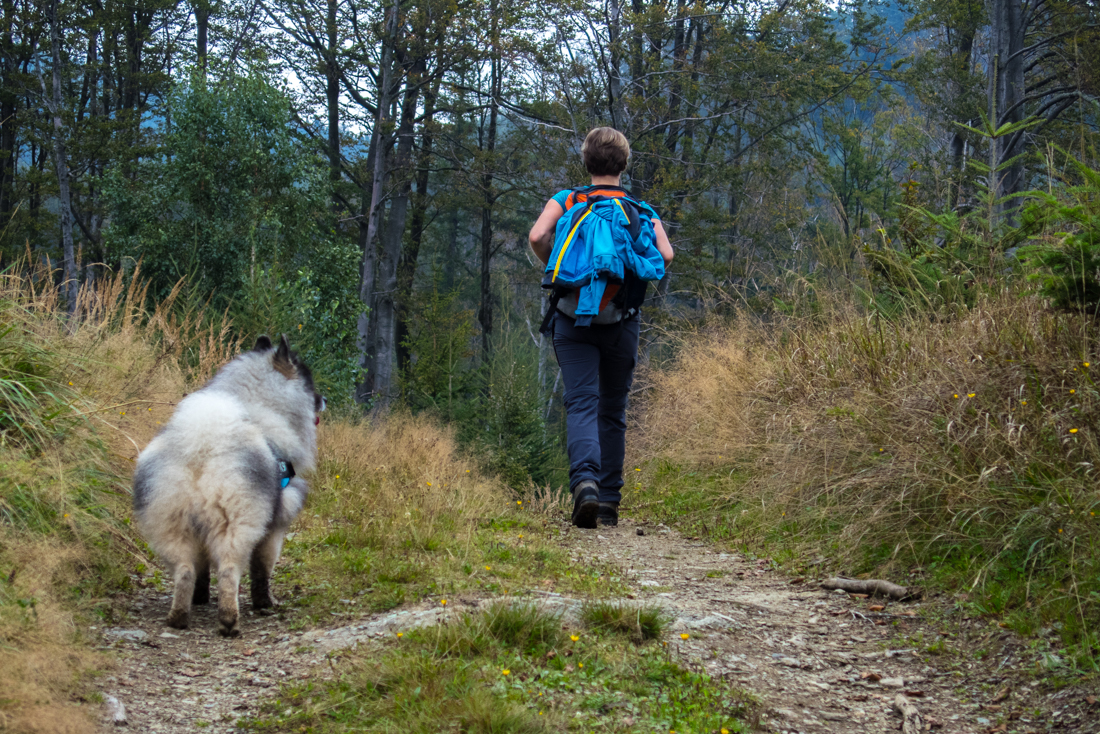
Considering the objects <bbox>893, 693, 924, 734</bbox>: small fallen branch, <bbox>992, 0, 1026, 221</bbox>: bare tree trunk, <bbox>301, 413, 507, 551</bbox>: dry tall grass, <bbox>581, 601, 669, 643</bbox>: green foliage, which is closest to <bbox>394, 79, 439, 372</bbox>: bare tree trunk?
<bbox>992, 0, 1026, 221</bbox>: bare tree trunk

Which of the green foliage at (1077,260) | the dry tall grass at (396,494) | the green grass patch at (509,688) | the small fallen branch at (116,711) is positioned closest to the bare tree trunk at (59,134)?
the dry tall grass at (396,494)

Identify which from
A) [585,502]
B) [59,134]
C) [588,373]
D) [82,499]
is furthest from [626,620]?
[59,134]

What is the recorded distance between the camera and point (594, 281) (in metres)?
4.80

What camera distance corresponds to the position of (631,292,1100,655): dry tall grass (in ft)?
10.6

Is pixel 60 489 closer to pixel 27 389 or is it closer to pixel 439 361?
pixel 27 389

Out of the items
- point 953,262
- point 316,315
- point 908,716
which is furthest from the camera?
point 316,315

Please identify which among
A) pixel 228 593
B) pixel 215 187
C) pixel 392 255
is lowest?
pixel 228 593

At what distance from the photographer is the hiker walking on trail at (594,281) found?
190 inches

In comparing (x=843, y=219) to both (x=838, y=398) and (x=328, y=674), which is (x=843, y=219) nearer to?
(x=838, y=398)

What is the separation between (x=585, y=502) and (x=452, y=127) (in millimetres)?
24030

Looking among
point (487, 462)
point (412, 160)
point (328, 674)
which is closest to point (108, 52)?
point (412, 160)

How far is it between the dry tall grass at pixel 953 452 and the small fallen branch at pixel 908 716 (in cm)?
74

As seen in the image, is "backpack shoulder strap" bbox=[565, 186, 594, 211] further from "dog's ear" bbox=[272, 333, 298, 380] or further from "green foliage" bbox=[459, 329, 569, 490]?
"green foliage" bbox=[459, 329, 569, 490]

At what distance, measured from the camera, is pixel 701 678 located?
2.56m
